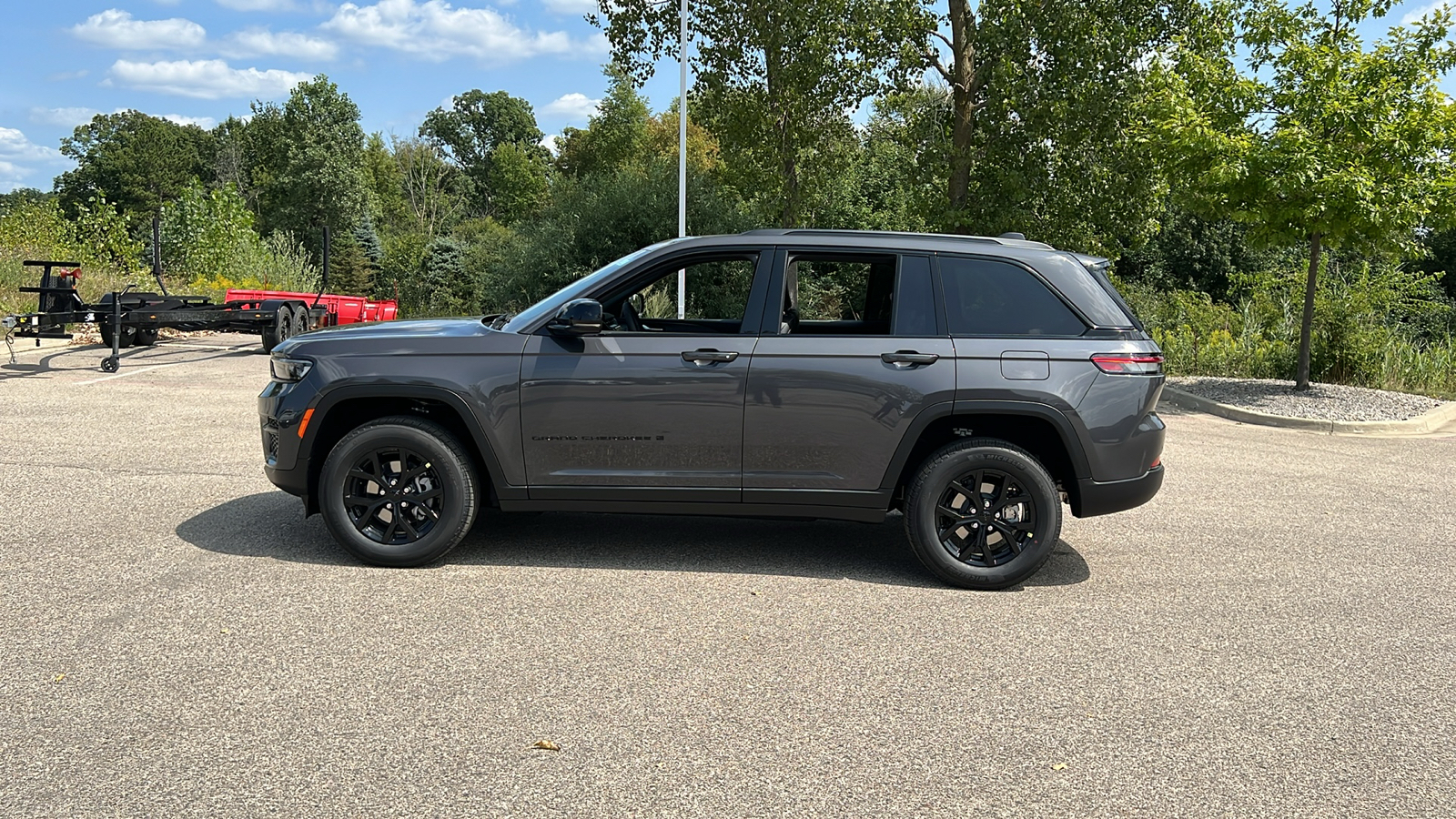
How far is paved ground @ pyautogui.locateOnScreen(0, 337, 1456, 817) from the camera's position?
3.46m

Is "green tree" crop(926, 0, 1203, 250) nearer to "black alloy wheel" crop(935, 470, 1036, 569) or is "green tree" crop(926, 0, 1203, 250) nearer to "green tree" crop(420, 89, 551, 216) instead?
"black alloy wheel" crop(935, 470, 1036, 569)

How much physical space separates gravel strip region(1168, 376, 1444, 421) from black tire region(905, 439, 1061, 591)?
8721 mm

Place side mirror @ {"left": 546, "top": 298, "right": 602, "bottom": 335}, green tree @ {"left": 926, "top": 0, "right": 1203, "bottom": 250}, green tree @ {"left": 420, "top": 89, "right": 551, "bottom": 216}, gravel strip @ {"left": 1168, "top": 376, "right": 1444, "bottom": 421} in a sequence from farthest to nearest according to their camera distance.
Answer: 1. green tree @ {"left": 420, "top": 89, "right": 551, "bottom": 216}
2. green tree @ {"left": 926, "top": 0, "right": 1203, "bottom": 250}
3. gravel strip @ {"left": 1168, "top": 376, "right": 1444, "bottom": 421}
4. side mirror @ {"left": 546, "top": 298, "right": 602, "bottom": 335}

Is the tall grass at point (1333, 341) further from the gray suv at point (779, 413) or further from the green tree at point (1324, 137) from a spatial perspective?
the gray suv at point (779, 413)

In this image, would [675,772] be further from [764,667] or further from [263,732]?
[263,732]

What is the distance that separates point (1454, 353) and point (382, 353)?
17.4 meters

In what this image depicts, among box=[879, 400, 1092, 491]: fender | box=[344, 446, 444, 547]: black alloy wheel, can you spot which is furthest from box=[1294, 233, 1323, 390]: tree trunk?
box=[344, 446, 444, 547]: black alloy wheel

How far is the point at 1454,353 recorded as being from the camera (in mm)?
17359

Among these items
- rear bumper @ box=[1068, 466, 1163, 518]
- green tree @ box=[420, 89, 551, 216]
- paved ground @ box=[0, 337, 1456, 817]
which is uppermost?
green tree @ box=[420, 89, 551, 216]

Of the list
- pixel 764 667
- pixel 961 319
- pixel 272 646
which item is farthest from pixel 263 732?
pixel 961 319

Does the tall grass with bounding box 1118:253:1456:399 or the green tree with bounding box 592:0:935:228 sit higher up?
the green tree with bounding box 592:0:935:228

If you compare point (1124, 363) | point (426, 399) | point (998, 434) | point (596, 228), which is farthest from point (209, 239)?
point (1124, 363)

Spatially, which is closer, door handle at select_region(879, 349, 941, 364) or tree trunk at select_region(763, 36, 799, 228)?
door handle at select_region(879, 349, 941, 364)

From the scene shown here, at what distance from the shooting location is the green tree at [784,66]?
69.2 ft
